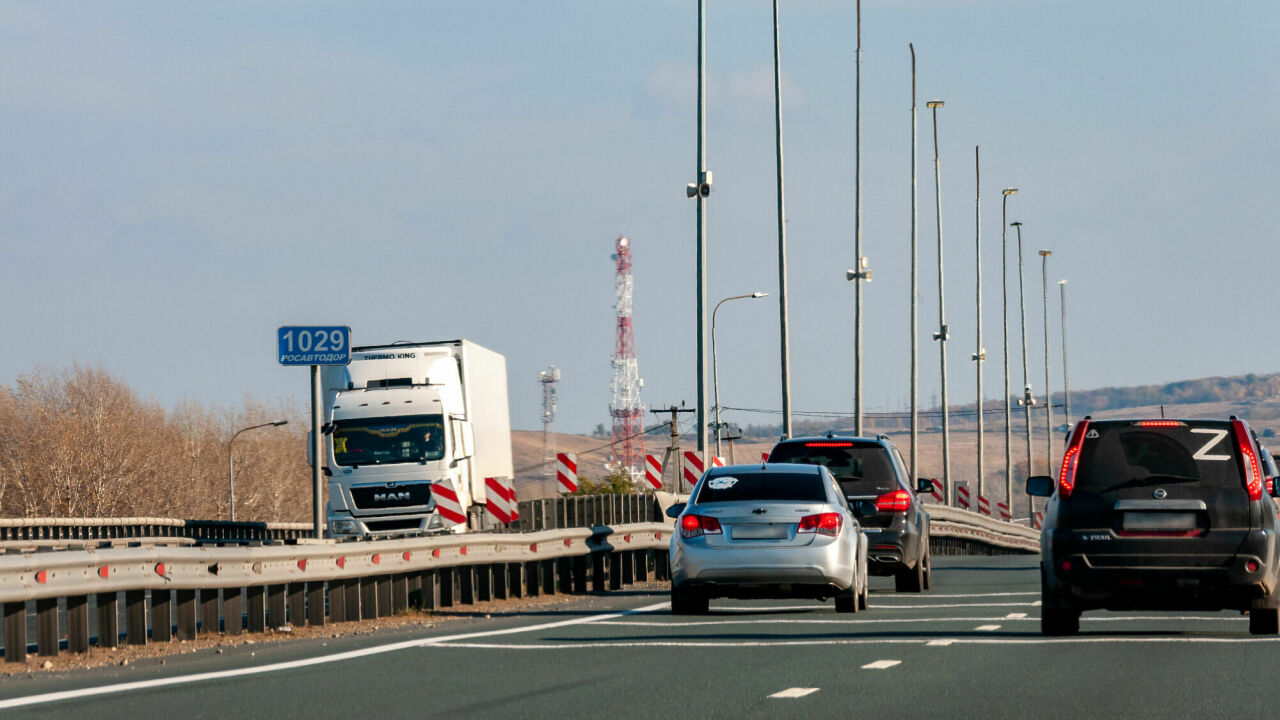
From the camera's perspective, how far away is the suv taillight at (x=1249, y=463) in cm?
1450

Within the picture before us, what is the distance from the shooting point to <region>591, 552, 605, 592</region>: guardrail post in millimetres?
23703

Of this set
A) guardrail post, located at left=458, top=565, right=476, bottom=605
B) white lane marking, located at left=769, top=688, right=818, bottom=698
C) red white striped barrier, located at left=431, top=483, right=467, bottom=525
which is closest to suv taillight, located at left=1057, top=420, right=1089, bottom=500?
white lane marking, located at left=769, top=688, right=818, bottom=698

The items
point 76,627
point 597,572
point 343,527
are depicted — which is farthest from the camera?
point 343,527

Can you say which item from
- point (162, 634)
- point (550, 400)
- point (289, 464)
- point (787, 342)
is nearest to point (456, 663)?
point (162, 634)

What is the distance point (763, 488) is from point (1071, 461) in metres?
4.10

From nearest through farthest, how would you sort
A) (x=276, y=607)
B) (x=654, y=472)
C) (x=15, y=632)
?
(x=15, y=632), (x=276, y=607), (x=654, y=472)

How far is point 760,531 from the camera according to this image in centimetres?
1797

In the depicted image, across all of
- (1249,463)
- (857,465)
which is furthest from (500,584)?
(1249,463)

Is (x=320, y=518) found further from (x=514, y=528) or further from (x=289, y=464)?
(x=289, y=464)

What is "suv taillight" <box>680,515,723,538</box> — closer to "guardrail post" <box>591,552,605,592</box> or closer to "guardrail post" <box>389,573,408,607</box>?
"guardrail post" <box>389,573,408,607</box>

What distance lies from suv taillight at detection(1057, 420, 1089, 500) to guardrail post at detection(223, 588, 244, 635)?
6730 millimetres

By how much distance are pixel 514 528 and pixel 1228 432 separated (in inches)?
935

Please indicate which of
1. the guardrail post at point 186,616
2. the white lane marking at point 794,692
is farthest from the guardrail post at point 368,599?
the white lane marking at point 794,692

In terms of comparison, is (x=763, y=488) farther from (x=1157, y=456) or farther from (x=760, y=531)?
(x=1157, y=456)
